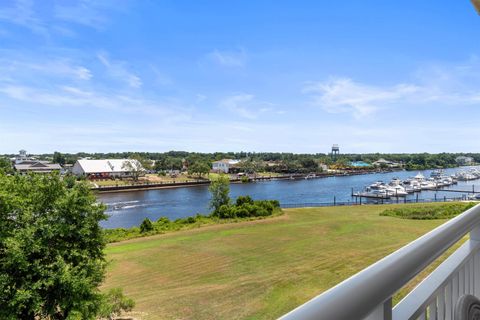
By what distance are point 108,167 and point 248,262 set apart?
3988 centimetres

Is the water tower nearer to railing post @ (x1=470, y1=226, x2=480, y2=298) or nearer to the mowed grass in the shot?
the mowed grass

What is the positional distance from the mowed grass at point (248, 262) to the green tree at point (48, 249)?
5.96 feet

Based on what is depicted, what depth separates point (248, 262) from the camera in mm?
11727

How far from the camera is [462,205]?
19844mm

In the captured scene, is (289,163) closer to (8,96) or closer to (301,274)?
(8,96)

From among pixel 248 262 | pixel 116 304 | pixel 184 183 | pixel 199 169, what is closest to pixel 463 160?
pixel 199 169

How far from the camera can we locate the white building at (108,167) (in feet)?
149

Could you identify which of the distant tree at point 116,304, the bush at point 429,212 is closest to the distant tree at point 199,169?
the bush at point 429,212

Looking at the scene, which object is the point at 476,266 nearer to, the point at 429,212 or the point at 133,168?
the point at 429,212

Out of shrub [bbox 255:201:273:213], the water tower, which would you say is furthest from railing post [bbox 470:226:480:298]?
the water tower

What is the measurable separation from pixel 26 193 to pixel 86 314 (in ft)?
9.04

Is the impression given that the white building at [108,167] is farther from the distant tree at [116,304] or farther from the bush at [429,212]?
the distant tree at [116,304]

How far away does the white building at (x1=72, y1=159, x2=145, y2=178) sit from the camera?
149 feet

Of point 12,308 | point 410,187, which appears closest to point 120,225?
point 12,308
